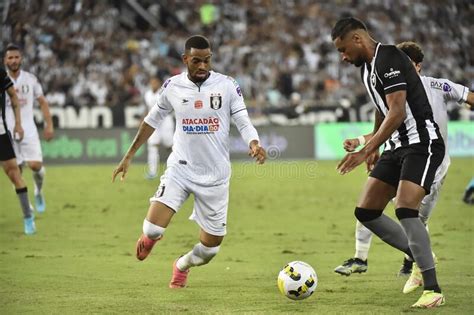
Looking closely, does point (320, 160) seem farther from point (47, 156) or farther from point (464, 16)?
point (47, 156)

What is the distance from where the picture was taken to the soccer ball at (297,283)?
8.23 m

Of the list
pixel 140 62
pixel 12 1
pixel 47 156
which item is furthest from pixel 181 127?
pixel 140 62

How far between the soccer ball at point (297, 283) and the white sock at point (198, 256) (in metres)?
1.01

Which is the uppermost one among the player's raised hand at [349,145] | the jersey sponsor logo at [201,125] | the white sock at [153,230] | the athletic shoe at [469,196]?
the jersey sponsor logo at [201,125]

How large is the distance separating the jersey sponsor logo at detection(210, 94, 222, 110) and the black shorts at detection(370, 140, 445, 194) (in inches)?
69.5

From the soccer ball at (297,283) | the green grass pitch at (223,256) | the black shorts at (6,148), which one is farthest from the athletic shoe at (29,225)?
the soccer ball at (297,283)

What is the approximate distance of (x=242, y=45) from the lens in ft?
112

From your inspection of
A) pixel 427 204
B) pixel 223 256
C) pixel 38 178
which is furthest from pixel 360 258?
pixel 38 178

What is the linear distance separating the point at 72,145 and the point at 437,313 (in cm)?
2159

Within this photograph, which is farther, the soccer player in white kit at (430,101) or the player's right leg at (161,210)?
the soccer player in white kit at (430,101)

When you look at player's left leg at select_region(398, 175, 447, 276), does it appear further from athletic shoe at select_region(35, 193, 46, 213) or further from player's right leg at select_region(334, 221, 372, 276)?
athletic shoe at select_region(35, 193, 46, 213)

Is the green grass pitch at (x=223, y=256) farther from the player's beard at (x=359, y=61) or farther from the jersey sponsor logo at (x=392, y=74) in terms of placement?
the player's beard at (x=359, y=61)

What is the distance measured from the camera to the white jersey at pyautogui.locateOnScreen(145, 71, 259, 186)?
895 cm

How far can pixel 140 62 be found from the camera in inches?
1293
